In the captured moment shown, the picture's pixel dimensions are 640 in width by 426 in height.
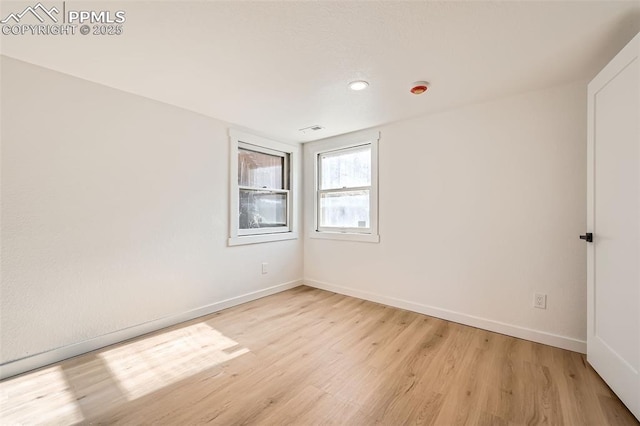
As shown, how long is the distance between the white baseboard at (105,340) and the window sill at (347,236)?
4.11ft

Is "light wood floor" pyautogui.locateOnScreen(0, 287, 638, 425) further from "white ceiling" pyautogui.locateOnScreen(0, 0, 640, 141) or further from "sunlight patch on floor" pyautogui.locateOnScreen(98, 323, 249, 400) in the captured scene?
"white ceiling" pyautogui.locateOnScreen(0, 0, 640, 141)

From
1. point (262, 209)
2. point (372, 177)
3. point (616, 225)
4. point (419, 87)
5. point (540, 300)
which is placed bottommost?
point (540, 300)

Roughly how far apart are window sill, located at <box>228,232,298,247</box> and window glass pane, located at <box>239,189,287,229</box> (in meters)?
0.17

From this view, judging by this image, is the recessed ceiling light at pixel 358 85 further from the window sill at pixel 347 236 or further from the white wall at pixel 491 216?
the window sill at pixel 347 236

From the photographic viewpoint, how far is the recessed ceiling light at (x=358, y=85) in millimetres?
2160

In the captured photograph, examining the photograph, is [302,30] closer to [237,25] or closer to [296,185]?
[237,25]

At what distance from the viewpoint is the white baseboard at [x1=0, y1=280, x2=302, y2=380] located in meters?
1.84

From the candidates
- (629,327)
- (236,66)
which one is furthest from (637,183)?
(236,66)

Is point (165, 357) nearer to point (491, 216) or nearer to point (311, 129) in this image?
point (311, 129)

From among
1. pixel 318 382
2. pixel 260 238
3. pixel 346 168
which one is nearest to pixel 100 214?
pixel 260 238

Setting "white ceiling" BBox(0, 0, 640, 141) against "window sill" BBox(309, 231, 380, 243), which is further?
"window sill" BBox(309, 231, 380, 243)

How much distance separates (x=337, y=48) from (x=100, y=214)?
7.53 feet

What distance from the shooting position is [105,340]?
2221mm

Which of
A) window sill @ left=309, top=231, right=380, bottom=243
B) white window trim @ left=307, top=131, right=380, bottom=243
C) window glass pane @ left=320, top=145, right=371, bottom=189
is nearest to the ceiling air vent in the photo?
white window trim @ left=307, top=131, right=380, bottom=243
